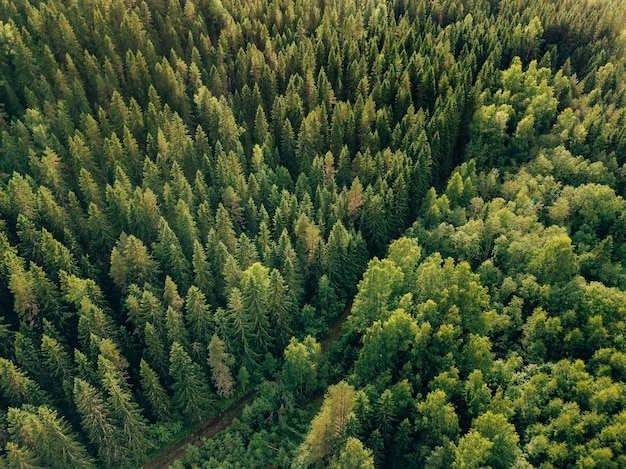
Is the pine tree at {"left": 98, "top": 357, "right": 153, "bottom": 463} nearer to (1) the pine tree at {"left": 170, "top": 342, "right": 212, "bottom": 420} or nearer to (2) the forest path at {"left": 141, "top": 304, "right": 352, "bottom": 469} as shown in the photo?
(2) the forest path at {"left": 141, "top": 304, "right": 352, "bottom": 469}

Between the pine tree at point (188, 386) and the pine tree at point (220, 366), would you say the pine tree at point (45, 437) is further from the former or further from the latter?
the pine tree at point (220, 366)

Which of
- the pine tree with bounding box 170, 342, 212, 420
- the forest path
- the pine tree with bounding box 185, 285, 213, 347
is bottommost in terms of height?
the forest path

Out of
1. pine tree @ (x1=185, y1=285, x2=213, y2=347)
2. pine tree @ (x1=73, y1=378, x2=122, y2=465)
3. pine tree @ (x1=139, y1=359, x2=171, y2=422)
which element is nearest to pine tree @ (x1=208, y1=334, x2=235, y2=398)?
pine tree @ (x1=185, y1=285, x2=213, y2=347)

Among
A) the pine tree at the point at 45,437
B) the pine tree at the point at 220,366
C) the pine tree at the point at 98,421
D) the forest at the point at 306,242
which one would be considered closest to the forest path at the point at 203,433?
the forest at the point at 306,242

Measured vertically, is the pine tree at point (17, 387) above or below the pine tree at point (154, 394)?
above

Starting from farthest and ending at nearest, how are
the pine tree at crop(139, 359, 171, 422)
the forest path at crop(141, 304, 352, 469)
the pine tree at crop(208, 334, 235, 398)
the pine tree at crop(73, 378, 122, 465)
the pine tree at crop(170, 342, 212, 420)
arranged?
1. the forest path at crop(141, 304, 352, 469)
2. the pine tree at crop(208, 334, 235, 398)
3. the pine tree at crop(170, 342, 212, 420)
4. the pine tree at crop(139, 359, 171, 422)
5. the pine tree at crop(73, 378, 122, 465)

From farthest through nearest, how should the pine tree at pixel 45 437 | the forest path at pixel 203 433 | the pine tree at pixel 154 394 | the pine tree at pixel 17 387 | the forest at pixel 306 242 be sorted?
1. the forest path at pixel 203 433
2. the pine tree at pixel 154 394
3. the pine tree at pixel 17 387
4. the forest at pixel 306 242
5. the pine tree at pixel 45 437

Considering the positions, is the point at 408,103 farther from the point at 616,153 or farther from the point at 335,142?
the point at 616,153

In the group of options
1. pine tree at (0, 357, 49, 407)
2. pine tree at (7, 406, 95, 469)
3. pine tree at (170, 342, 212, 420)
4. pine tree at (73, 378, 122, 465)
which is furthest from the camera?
pine tree at (170, 342, 212, 420)

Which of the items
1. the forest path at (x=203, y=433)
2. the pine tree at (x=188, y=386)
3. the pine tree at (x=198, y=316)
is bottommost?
the forest path at (x=203, y=433)
